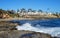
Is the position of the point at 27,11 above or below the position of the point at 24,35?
below

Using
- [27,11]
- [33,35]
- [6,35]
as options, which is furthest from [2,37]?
[27,11]

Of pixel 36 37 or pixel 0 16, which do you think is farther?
pixel 0 16

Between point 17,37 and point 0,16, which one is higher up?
point 17,37

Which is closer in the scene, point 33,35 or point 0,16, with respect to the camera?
point 33,35

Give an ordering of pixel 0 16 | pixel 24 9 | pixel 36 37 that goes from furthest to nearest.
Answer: pixel 24 9 → pixel 0 16 → pixel 36 37

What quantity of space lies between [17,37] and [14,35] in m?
0.36

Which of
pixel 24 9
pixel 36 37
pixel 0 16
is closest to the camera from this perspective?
pixel 36 37

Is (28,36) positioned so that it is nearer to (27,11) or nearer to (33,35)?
(33,35)

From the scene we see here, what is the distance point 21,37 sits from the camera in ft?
29.0

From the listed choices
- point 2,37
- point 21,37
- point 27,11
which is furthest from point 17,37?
point 27,11

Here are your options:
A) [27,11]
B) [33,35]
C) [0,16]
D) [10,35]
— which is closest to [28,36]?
[33,35]

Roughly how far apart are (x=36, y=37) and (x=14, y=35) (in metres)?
1.22

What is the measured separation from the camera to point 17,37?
8.78 metres

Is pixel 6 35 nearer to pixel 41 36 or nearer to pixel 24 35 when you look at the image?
pixel 24 35
